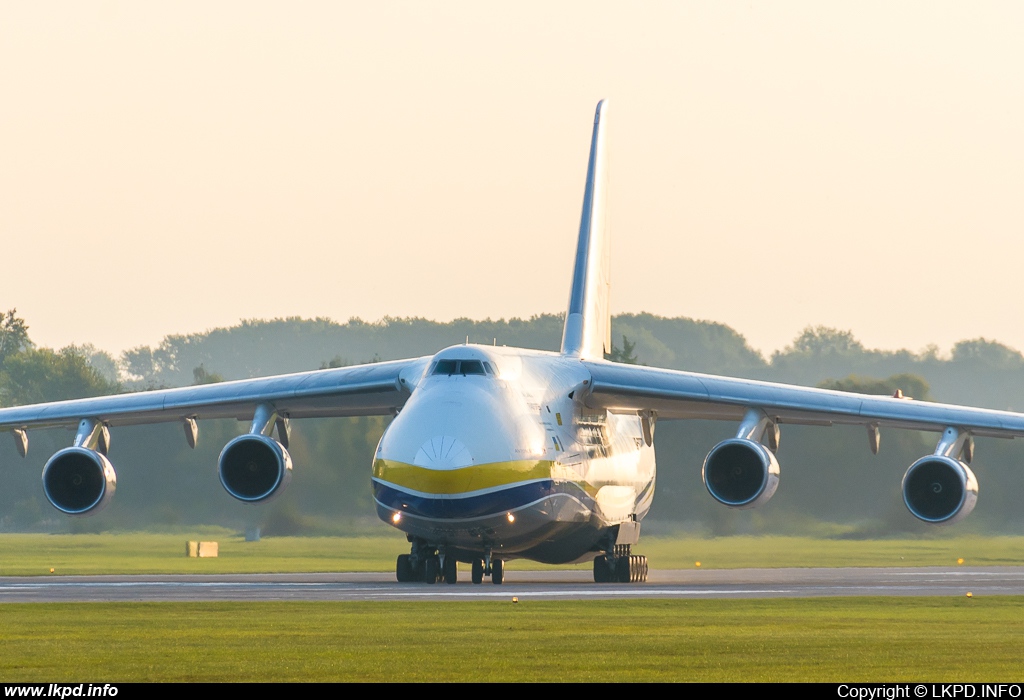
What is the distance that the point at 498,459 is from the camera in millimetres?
24219

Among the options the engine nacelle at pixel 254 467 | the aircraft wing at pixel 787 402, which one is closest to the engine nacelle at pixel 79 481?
the engine nacelle at pixel 254 467

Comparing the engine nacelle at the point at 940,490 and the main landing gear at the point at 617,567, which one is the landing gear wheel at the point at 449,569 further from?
the engine nacelle at the point at 940,490

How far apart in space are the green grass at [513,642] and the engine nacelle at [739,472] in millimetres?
5378

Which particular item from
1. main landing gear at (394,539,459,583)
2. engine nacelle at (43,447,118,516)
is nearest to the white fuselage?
main landing gear at (394,539,459,583)

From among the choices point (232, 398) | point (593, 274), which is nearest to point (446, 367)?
point (232, 398)

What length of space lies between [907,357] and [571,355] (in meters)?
25.9

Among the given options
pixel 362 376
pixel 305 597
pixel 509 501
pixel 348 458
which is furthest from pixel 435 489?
pixel 348 458

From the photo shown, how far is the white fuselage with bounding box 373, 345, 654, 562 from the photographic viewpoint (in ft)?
78.5

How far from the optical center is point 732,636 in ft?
50.8

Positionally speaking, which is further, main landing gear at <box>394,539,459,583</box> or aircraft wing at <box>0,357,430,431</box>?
aircraft wing at <box>0,357,430,431</box>

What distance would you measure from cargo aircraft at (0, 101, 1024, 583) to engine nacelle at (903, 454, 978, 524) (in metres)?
0.02

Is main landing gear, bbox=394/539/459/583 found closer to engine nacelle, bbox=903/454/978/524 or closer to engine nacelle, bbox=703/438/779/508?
engine nacelle, bbox=703/438/779/508

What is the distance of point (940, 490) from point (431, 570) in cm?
733

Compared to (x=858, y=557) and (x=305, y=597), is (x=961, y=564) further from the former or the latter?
(x=305, y=597)
